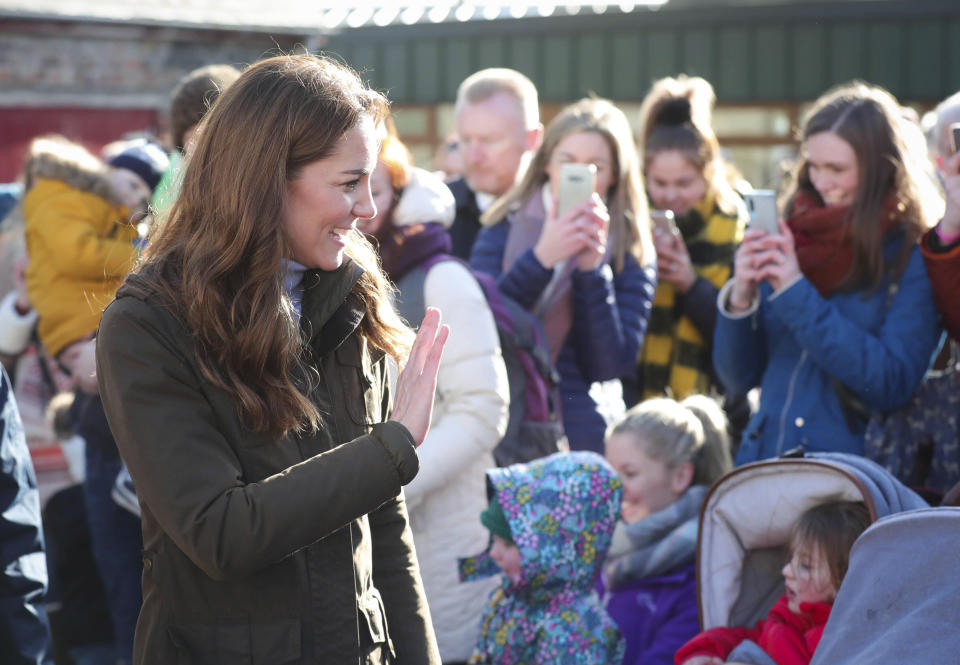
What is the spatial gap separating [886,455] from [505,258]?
5.22 ft

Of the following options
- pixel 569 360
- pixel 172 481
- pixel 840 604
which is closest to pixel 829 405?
pixel 569 360

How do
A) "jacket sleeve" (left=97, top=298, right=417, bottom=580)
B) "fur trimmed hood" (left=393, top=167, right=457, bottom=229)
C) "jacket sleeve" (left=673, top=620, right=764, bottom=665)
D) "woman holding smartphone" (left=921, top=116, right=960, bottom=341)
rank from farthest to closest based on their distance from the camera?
1. "fur trimmed hood" (left=393, top=167, right=457, bottom=229)
2. "woman holding smartphone" (left=921, top=116, right=960, bottom=341)
3. "jacket sleeve" (left=673, top=620, right=764, bottom=665)
4. "jacket sleeve" (left=97, top=298, right=417, bottom=580)

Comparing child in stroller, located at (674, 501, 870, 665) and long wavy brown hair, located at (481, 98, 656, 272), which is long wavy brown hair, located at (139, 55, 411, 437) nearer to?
child in stroller, located at (674, 501, 870, 665)

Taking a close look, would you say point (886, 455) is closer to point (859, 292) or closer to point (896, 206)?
point (859, 292)

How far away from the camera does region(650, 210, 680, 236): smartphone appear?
468cm

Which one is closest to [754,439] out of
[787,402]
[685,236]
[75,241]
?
[787,402]

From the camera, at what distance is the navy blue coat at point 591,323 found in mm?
4145

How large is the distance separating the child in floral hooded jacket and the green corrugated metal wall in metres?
12.4

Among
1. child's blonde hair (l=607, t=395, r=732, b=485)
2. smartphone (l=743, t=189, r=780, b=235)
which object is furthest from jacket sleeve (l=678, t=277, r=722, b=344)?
smartphone (l=743, t=189, r=780, b=235)

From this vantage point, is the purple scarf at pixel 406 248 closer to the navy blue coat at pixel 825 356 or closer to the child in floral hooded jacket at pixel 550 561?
the child in floral hooded jacket at pixel 550 561

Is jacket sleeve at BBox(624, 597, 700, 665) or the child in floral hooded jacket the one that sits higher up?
the child in floral hooded jacket

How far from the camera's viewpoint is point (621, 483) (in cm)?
357

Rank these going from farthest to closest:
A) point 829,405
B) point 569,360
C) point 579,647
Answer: point 569,360 < point 829,405 < point 579,647

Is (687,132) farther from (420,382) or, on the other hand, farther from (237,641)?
(237,641)
